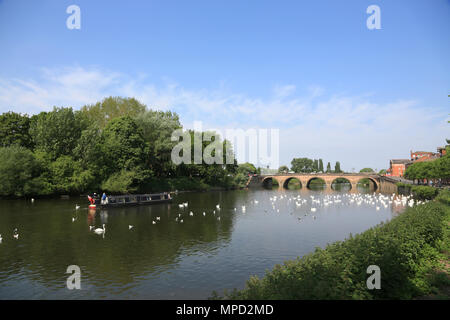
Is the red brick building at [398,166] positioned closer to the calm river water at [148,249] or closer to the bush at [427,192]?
the bush at [427,192]

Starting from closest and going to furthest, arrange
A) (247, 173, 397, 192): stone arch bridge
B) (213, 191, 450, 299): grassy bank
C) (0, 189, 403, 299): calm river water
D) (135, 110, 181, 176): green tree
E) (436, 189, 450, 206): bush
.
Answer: (213, 191, 450, 299): grassy bank
(0, 189, 403, 299): calm river water
(436, 189, 450, 206): bush
(135, 110, 181, 176): green tree
(247, 173, 397, 192): stone arch bridge

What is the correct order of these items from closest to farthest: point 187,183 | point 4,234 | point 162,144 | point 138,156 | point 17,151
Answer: point 4,234 < point 17,151 < point 138,156 < point 162,144 < point 187,183

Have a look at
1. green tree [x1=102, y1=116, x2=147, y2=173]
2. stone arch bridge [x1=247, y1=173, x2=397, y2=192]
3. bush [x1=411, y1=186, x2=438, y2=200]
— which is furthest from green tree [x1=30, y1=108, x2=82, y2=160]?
stone arch bridge [x1=247, y1=173, x2=397, y2=192]

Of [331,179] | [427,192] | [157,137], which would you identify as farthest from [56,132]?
[331,179]

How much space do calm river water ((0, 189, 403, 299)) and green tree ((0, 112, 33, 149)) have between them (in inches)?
1079

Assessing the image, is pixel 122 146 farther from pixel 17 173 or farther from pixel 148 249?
pixel 148 249

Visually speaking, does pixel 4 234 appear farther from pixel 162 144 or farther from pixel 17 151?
pixel 162 144

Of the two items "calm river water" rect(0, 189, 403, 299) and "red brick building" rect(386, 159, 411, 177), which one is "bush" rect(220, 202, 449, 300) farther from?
"red brick building" rect(386, 159, 411, 177)

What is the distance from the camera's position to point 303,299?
31.4 ft

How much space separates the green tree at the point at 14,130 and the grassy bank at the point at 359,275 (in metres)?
69.5

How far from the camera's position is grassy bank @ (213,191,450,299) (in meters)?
10.4

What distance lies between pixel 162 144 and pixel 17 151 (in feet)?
108

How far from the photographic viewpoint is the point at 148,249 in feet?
84.0
